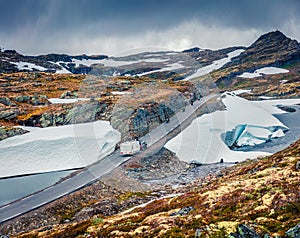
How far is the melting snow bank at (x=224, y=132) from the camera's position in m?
49.9

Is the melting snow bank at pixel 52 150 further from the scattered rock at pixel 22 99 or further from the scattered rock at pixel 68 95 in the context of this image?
the scattered rock at pixel 68 95

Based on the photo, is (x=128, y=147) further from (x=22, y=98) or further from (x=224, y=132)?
(x=22, y=98)

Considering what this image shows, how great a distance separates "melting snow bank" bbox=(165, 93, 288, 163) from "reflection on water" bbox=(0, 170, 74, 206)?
1898 cm

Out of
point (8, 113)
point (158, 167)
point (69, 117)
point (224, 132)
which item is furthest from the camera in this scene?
point (69, 117)

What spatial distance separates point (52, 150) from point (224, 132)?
3031 centimetres

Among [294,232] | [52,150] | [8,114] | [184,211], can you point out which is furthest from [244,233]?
[8,114]

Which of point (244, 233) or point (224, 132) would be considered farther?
point (224, 132)

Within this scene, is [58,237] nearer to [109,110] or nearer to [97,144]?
[97,144]

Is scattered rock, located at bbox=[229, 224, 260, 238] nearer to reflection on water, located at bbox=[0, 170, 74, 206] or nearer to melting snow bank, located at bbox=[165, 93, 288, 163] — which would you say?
reflection on water, located at bbox=[0, 170, 74, 206]

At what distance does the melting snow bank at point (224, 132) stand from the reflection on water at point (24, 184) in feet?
62.3

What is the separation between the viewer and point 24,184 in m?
37.2

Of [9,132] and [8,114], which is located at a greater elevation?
[8,114]

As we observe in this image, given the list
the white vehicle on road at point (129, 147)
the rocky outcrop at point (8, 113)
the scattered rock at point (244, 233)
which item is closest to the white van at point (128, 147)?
the white vehicle on road at point (129, 147)

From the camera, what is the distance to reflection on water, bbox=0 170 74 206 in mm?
33656
